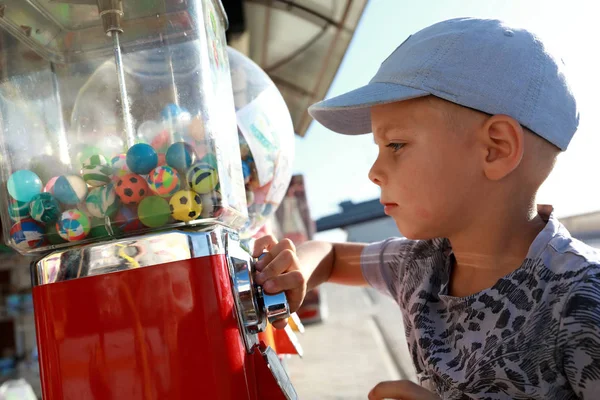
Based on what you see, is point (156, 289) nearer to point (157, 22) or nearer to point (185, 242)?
point (185, 242)

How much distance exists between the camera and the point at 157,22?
88 cm

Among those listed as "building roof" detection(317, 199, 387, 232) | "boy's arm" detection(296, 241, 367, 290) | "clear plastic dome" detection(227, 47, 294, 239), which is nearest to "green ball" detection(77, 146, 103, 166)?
"clear plastic dome" detection(227, 47, 294, 239)

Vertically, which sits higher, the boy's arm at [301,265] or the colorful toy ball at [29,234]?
the colorful toy ball at [29,234]

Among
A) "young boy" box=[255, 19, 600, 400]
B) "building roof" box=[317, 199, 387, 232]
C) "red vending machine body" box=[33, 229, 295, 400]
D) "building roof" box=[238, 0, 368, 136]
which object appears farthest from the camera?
"building roof" box=[317, 199, 387, 232]

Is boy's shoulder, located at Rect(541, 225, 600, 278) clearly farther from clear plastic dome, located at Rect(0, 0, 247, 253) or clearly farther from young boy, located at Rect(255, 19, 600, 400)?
clear plastic dome, located at Rect(0, 0, 247, 253)

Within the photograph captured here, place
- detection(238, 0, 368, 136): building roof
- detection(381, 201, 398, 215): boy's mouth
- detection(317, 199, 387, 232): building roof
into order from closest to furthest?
detection(381, 201, 398, 215): boy's mouth
detection(238, 0, 368, 136): building roof
detection(317, 199, 387, 232): building roof

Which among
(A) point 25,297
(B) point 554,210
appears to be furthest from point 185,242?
(A) point 25,297

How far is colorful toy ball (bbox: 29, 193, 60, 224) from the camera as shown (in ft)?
2.54

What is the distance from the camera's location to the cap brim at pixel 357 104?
2.81ft

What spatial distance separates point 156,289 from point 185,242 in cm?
7

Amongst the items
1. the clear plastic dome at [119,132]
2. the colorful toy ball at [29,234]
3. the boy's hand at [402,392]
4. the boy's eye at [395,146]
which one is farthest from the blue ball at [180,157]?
the boy's hand at [402,392]

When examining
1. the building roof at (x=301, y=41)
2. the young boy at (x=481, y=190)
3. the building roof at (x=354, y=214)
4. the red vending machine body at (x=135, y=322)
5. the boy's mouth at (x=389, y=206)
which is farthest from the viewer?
the building roof at (x=354, y=214)

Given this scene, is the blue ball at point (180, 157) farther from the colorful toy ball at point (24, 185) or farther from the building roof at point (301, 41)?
the building roof at point (301, 41)

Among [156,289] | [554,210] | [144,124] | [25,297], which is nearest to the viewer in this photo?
[156,289]
